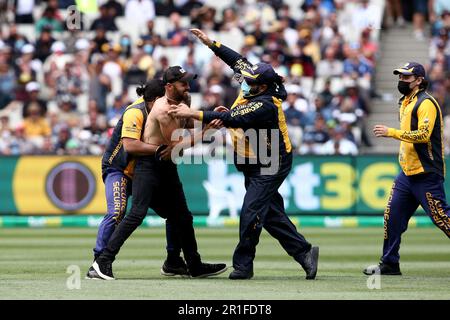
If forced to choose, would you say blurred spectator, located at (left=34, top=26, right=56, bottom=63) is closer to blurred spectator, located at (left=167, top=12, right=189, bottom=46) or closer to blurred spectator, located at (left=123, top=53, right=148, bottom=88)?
blurred spectator, located at (left=123, top=53, right=148, bottom=88)

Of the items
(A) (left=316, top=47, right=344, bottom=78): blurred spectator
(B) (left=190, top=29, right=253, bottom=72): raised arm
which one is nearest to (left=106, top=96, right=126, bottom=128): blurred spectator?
(A) (left=316, top=47, right=344, bottom=78): blurred spectator

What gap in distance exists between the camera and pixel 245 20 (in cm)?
2808

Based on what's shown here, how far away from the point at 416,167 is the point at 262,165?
1679 millimetres

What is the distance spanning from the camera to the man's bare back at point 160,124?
1209 centimetres

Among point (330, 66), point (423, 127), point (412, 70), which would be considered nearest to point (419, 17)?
point (330, 66)

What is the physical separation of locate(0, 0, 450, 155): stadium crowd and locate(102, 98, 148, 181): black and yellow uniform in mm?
9835

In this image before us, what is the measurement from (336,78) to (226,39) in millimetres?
2952

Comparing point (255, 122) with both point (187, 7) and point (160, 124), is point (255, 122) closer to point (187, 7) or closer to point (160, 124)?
point (160, 124)

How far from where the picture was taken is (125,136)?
12.2 m

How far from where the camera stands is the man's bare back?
12086 mm

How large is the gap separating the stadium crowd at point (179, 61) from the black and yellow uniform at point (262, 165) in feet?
35.4

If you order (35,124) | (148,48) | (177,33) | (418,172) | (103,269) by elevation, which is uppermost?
(177,33)

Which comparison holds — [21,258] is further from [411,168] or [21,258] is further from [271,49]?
[271,49]
